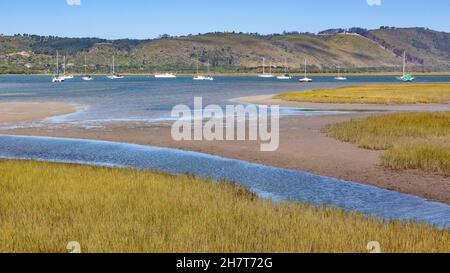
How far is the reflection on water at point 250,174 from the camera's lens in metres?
16.6

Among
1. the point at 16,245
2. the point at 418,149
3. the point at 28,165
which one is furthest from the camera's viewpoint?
the point at 418,149

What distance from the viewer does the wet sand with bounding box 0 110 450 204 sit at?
20.2m

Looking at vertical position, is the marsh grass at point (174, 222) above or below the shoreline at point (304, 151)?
above

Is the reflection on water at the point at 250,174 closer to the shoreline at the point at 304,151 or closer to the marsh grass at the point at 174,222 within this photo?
the shoreline at the point at 304,151

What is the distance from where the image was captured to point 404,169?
2250 cm

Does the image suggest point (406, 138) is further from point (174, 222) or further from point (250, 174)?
point (174, 222)

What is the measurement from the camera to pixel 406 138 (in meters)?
30.0

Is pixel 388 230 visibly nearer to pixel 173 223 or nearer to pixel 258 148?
pixel 173 223

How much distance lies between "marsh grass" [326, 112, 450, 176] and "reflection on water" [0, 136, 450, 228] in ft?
11.7

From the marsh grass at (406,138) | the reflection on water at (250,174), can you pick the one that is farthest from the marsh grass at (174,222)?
the marsh grass at (406,138)

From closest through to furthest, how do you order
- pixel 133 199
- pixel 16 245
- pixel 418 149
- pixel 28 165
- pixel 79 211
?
1. pixel 16 245
2. pixel 79 211
3. pixel 133 199
4. pixel 28 165
5. pixel 418 149

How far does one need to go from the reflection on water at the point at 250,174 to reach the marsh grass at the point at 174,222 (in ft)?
6.85

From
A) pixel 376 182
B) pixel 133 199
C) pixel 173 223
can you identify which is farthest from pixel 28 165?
pixel 376 182
